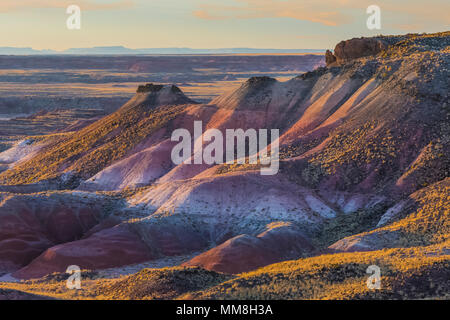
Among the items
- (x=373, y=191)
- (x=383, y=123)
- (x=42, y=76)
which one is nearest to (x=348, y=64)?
(x=383, y=123)

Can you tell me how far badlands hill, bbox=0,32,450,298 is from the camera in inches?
781

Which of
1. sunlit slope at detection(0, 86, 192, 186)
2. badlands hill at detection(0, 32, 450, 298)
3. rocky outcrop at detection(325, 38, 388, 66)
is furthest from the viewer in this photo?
sunlit slope at detection(0, 86, 192, 186)

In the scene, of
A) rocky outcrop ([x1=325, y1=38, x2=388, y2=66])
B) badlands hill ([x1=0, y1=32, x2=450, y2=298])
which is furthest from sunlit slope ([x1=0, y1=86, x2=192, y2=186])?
rocky outcrop ([x1=325, y1=38, x2=388, y2=66])

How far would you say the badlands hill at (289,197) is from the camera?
1984cm

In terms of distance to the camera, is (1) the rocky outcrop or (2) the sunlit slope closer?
(1) the rocky outcrop

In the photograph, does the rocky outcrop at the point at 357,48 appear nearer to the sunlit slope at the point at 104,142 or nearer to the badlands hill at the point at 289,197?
the badlands hill at the point at 289,197

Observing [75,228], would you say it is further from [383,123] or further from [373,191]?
[383,123]

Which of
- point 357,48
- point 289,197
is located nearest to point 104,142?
point 289,197

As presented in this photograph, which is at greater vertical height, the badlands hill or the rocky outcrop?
the rocky outcrop

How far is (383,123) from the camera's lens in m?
33.0

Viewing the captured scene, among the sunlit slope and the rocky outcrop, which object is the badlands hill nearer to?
the rocky outcrop

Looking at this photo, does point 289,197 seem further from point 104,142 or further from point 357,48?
point 104,142

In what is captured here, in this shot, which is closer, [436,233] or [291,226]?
[436,233]

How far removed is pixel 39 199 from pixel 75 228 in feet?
9.11
